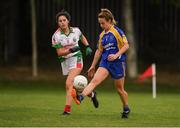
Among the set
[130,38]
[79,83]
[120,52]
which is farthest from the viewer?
[130,38]

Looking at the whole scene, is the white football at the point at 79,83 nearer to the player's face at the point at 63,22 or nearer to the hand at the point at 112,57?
the hand at the point at 112,57

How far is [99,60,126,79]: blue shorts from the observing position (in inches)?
611

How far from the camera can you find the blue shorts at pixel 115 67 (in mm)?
15508

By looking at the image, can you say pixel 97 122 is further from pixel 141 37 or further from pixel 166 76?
pixel 141 37

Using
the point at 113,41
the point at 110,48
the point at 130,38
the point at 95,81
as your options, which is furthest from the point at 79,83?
the point at 130,38

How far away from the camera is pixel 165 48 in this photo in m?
38.5

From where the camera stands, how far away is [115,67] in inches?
611

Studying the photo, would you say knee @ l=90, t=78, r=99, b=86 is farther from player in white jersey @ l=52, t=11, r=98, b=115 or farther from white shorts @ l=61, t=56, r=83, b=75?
white shorts @ l=61, t=56, r=83, b=75

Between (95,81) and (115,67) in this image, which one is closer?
(95,81)

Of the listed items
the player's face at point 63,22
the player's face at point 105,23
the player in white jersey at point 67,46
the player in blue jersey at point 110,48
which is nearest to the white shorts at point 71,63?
the player in white jersey at point 67,46

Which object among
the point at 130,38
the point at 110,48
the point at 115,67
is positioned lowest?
the point at 115,67

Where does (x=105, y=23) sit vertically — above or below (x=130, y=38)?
below

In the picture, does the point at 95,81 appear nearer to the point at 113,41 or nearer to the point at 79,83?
the point at 79,83

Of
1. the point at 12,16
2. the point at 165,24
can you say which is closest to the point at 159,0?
the point at 165,24
